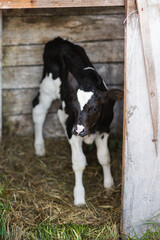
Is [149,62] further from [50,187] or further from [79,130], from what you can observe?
[50,187]

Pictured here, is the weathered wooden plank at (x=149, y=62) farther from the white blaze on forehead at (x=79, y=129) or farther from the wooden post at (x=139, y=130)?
the white blaze on forehead at (x=79, y=129)

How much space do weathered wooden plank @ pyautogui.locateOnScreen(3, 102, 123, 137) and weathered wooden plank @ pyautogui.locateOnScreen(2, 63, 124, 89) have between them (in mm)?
428

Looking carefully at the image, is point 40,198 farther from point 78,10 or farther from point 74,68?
point 78,10

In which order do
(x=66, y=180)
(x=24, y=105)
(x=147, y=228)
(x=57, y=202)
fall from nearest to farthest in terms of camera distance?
(x=147, y=228)
(x=57, y=202)
(x=66, y=180)
(x=24, y=105)

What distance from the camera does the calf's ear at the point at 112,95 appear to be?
15.0 feet

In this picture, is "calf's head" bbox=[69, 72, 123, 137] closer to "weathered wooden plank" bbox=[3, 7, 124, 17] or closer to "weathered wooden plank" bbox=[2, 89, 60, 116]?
"weathered wooden plank" bbox=[3, 7, 124, 17]

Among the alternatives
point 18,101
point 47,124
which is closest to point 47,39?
point 18,101

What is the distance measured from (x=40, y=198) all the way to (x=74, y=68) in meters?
1.67

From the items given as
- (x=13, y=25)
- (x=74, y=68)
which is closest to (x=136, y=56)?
(x=74, y=68)

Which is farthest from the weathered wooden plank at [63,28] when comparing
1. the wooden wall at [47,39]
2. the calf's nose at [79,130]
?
the calf's nose at [79,130]

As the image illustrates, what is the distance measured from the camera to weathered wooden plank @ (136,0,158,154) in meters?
3.79

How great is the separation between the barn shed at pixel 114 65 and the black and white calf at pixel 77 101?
0.37 meters

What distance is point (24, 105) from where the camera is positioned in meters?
6.47

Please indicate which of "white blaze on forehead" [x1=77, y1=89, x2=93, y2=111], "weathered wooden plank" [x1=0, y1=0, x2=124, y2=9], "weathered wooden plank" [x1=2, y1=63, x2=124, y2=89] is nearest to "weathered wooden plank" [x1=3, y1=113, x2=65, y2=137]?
"weathered wooden plank" [x1=2, y1=63, x2=124, y2=89]
